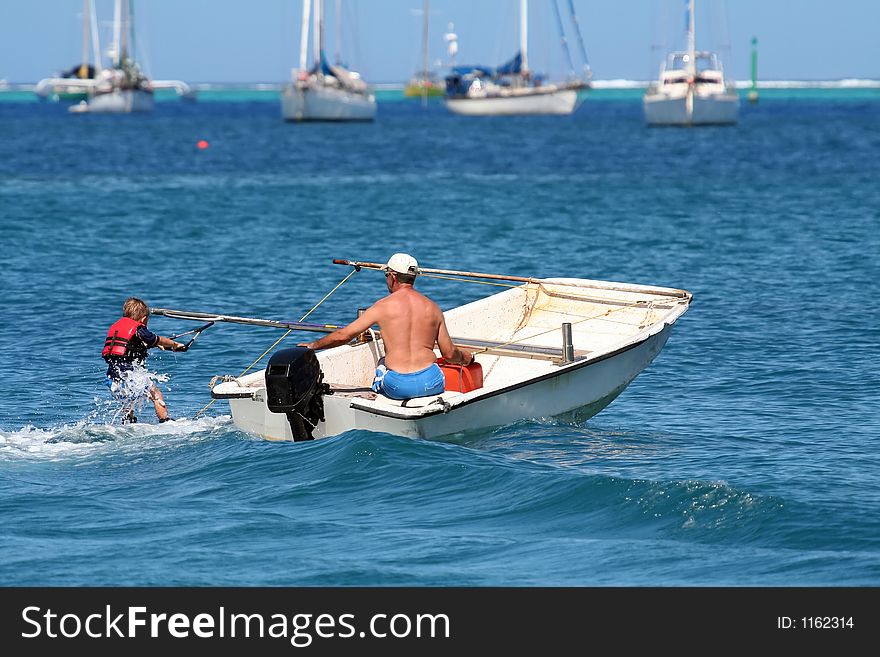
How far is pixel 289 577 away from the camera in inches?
385

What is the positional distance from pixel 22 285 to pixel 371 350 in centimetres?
1192

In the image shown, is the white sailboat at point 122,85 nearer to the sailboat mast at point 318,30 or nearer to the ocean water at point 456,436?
the sailboat mast at point 318,30

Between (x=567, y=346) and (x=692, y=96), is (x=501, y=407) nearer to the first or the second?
(x=567, y=346)

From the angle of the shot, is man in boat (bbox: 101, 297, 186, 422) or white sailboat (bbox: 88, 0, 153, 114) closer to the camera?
man in boat (bbox: 101, 297, 186, 422)

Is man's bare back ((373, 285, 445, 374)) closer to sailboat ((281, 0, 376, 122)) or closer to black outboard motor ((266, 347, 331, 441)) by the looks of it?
black outboard motor ((266, 347, 331, 441))

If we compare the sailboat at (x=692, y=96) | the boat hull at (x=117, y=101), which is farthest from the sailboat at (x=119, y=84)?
the sailboat at (x=692, y=96)

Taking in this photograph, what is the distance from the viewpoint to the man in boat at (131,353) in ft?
44.3

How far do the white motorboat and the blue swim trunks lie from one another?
0.12 metres

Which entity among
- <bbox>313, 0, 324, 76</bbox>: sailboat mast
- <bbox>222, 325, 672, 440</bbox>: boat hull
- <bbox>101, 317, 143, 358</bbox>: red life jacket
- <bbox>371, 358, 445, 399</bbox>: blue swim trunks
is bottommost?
<bbox>222, 325, 672, 440</bbox>: boat hull

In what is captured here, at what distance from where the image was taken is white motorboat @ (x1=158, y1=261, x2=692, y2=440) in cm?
1224

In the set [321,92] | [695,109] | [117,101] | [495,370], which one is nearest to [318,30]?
[321,92]

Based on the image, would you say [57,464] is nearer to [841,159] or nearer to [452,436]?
[452,436]

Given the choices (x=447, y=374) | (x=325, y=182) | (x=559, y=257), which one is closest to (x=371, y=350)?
(x=447, y=374)

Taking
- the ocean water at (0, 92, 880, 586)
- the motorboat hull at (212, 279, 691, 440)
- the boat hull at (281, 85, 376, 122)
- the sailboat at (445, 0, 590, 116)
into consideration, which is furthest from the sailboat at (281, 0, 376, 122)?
the motorboat hull at (212, 279, 691, 440)
